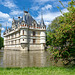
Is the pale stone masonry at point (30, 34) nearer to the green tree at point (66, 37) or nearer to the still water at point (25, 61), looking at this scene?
the still water at point (25, 61)

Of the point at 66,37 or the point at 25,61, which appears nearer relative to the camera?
the point at 66,37

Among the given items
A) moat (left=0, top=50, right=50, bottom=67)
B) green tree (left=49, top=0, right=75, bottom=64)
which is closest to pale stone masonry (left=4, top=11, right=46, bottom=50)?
moat (left=0, top=50, right=50, bottom=67)

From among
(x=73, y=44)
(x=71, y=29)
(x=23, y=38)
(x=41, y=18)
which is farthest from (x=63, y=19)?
(x=41, y=18)

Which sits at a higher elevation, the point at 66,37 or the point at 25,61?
the point at 66,37

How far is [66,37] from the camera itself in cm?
623

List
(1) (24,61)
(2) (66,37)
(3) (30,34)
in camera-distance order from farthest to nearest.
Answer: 1. (3) (30,34)
2. (1) (24,61)
3. (2) (66,37)

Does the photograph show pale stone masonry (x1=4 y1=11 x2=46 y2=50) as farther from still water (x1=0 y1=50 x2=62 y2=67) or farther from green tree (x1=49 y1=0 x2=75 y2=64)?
green tree (x1=49 y1=0 x2=75 y2=64)

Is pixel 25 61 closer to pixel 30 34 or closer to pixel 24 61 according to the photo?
pixel 24 61

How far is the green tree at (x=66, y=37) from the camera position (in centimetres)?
587

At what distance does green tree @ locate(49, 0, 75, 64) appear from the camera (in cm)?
587

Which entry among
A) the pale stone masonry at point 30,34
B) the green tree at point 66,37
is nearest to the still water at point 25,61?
the green tree at point 66,37

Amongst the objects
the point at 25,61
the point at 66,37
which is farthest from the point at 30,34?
the point at 66,37

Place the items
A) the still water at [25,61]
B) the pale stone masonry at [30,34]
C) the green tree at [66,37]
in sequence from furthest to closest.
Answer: the pale stone masonry at [30,34] < the still water at [25,61] < the green tree at [66,37]

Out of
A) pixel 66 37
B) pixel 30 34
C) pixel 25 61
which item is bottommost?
pixel 25 61
